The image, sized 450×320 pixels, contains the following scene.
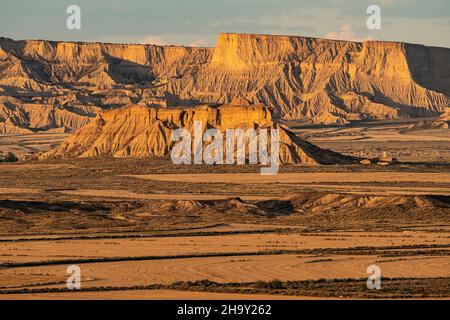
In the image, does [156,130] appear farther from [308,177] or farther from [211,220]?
[211,220]

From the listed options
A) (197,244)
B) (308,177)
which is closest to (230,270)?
(197,244)

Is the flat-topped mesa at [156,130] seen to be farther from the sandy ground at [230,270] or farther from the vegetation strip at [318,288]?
the vegetation strip at [318,288]

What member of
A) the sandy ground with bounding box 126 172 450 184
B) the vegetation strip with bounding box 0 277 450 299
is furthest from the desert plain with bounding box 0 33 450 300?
the sandy ground with bounding box 126 172 450 184

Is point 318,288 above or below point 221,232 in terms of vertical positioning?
above

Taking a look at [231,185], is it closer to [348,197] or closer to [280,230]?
[348,197]

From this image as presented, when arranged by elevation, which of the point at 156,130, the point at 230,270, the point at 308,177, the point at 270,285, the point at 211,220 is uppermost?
the point at 156,130
